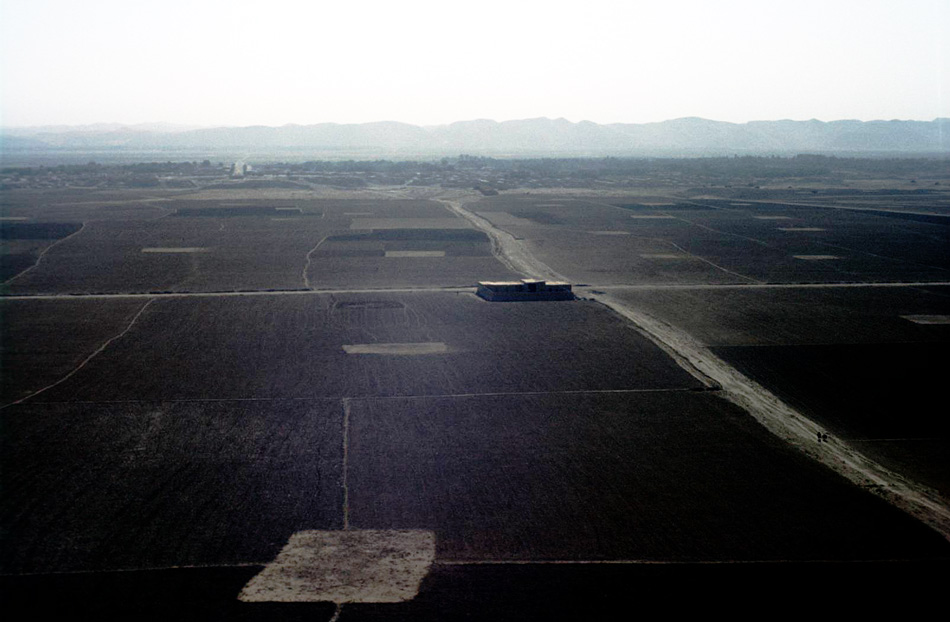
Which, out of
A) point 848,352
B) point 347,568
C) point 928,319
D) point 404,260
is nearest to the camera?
point 347,568

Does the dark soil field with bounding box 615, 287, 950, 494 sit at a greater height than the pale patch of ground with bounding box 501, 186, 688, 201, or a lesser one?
lesser

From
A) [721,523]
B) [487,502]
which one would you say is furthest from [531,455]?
[721,523]

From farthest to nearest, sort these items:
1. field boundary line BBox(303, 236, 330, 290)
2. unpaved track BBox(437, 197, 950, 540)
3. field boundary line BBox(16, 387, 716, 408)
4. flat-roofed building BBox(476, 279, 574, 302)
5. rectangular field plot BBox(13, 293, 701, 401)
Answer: field boundary line BBox(303, 236, 330, 290), flat-roofed building BBox(476, 279, 574, 302), rectangular field plot BBox(13, 293, 701, 401), field boundary line BBox(16, 387, 716, 408), unpaved track BBox(437, 197, 950, 540)

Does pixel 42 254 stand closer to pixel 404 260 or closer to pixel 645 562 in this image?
pixel 404 260

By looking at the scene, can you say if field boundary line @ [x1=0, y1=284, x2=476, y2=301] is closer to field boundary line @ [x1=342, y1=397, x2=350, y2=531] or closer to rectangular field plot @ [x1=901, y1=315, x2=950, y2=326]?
field boundary line @ [x1=342, y1=397, x2=350, y2=531]

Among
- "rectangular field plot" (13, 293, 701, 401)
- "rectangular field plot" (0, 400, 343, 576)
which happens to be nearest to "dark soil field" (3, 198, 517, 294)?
"rectangular field plot" (13, 293, 701, 401)

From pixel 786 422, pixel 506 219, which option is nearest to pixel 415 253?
pixel 506 219
